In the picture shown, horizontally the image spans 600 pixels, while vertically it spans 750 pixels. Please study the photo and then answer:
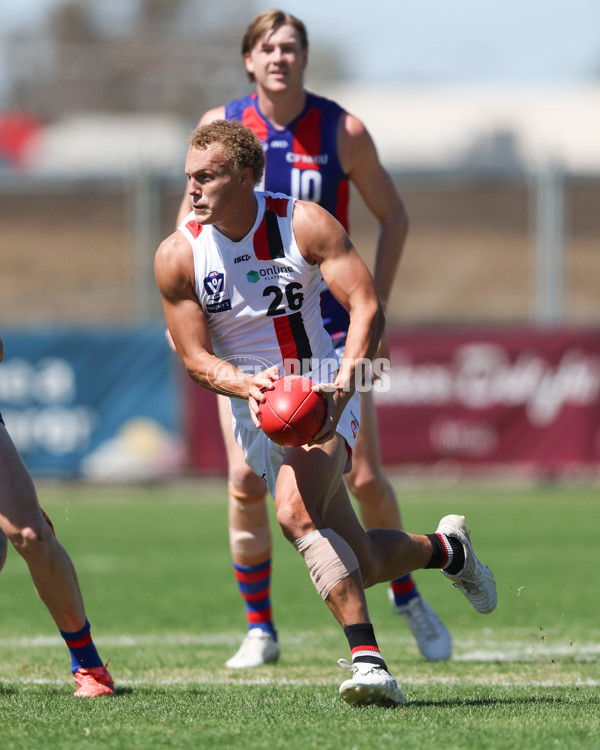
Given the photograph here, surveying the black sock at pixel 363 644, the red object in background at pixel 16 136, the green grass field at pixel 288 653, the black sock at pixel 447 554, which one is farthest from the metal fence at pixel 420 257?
the black sock at pixel 363 644

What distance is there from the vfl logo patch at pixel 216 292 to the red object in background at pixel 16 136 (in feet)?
→ 116

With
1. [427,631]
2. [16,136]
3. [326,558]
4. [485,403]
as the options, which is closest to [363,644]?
[326,558]

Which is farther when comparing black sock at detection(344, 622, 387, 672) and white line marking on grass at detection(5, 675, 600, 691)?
white line marking on grass at detection(5, 675, 600, 691)

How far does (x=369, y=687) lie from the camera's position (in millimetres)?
4363

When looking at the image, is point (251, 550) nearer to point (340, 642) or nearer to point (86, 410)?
point (340, 642)

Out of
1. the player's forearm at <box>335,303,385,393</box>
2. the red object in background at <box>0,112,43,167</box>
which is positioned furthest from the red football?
the red object in background at <box>0,112,43,167</box>

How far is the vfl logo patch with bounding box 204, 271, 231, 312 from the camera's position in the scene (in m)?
4.73

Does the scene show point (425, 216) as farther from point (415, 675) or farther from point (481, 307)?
point (415, 675)

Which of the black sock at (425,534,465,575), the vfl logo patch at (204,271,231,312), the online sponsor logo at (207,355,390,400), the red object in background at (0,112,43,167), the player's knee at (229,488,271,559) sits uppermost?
the red object in background at (0,112,43,167)

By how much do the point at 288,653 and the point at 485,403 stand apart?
30.0 feet

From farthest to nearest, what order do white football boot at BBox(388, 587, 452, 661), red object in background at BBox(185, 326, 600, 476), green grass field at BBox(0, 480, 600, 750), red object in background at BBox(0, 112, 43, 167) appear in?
red object in background at BBox(0, 112, 43, 167)
red object in background at BBox(185, 326, 600, 476)
white football boot at BBox(388, 587, 452, 661)
green grass field at BBox(0, 480, 600, 750)

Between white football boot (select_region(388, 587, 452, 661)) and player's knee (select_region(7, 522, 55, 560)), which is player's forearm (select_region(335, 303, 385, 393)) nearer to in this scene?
player's knee (select_region(7, 522, 55, 560))

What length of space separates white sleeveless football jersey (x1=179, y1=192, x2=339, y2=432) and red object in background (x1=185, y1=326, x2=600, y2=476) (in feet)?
33.2

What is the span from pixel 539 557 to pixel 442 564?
502cm
